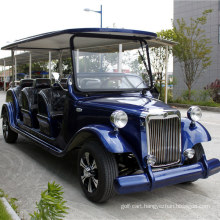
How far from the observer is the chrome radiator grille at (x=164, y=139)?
3.72 meters

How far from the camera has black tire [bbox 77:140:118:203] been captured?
11.6ft

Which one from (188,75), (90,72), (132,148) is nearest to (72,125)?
(90,72)

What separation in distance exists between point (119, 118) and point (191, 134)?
3.59 feet

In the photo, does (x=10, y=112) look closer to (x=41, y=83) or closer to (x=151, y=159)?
(x=41, y=83)

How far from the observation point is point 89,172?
12.6 ft

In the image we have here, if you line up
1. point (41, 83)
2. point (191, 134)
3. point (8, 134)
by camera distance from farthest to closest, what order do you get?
point (8, 134), point (41, 83), point (191, 134)

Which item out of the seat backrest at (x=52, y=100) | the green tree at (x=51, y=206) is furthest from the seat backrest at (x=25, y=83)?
the green tree at (x=51, y=206)

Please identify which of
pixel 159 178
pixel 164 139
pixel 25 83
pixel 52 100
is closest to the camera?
pixel 159 178

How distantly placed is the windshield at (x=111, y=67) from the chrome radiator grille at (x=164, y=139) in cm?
115

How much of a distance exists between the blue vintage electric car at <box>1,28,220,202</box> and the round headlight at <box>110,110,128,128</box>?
0.04 ft

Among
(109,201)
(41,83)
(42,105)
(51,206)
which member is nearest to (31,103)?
(41,83)

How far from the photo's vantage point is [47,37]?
5.00 metres

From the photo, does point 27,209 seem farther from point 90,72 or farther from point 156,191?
point 90,72

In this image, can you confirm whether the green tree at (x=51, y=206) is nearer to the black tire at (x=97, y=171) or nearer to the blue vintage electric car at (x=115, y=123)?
the blue vintage electric car at (x=115, y=123)
